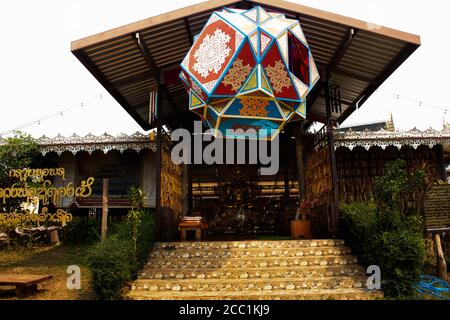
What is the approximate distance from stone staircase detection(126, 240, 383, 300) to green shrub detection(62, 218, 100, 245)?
13.4 ft

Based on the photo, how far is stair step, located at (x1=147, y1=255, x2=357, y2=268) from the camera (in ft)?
26.5

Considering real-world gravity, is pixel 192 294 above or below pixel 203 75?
below

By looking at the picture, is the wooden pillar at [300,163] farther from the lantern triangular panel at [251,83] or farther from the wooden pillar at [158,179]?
the lantern triangular panel at [251,83]

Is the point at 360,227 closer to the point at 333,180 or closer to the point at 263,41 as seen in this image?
the point at 333,180

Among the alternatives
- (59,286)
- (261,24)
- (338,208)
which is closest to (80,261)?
(59,286)

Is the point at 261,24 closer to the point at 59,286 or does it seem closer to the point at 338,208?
the point at 338,208

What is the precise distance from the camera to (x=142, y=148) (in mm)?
12508

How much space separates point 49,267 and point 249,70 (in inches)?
272

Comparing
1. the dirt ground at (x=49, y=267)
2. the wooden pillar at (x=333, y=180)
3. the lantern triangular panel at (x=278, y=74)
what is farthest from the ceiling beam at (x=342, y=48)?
the dirt ground at (x=49, y=267)

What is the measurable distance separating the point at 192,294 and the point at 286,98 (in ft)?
13.2

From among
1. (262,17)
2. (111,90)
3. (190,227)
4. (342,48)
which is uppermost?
(342,48)

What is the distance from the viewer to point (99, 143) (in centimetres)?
1260

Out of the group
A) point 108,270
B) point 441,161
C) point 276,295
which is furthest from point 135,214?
point 441,161

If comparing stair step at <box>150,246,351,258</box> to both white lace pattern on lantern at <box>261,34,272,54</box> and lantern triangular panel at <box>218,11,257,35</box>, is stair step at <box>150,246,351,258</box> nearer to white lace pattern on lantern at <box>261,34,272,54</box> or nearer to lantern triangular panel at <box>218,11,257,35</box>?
white lace pattern on lantern at <box>261,34,272,54</box>
